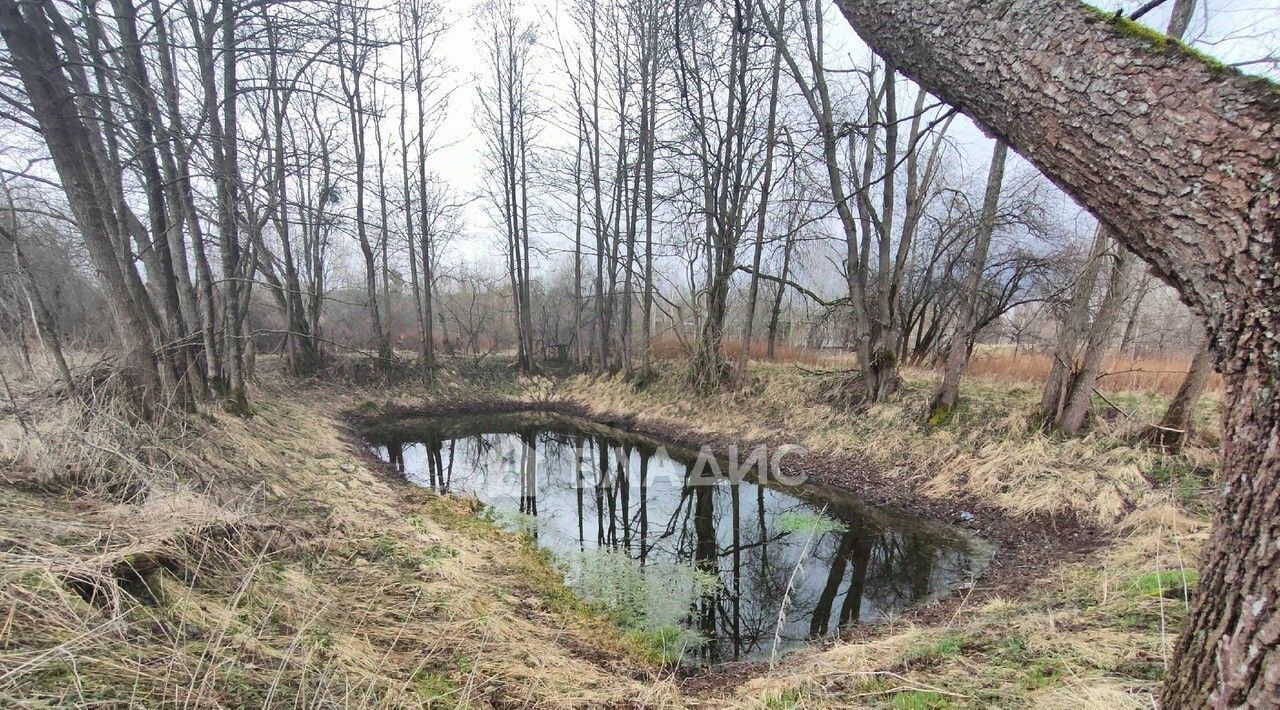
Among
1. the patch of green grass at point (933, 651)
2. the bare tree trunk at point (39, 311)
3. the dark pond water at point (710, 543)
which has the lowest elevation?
the dark pond water at point (710, 543)

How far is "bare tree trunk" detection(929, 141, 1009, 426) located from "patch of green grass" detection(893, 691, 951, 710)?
6.06 metres

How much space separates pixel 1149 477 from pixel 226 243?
11.5m

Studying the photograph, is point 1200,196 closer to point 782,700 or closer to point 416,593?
point 782,700

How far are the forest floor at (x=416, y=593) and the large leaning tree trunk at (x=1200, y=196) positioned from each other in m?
1.35

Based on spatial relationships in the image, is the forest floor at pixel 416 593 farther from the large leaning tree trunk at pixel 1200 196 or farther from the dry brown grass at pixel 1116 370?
the dry brown grass at pixel 1116 370

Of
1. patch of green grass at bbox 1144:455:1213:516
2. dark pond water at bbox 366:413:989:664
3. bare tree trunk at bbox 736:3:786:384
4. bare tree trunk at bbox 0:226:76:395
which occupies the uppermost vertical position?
bare tree trunk at bbox 736:3:786:384

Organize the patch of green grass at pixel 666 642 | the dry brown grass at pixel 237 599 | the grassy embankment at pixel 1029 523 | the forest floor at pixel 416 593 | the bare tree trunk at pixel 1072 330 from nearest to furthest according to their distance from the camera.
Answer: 1. the dry brown grass at pixel 237 599
2. the forest floor at pixel 416 593
3. the grassy embankment at pixel 1029 523
4. the patch of green grass at pixel 666 642
5. the bare tree trunk at pixel 1072 330

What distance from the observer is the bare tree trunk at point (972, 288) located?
7029 mm

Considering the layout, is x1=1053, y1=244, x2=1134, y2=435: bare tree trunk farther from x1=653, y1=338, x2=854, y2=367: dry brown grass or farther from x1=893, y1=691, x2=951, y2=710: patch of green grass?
x1=893, y1=691, x2=951, y2=710: patch of green grass

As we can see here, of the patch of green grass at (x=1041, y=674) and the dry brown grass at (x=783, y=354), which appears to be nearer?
the patch of green grass at (x=1041, y=674)

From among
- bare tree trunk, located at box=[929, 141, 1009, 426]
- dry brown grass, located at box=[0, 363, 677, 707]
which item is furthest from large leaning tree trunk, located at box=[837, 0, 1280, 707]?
bare tree trunk, located at box=[929, 141, 1009, 426]

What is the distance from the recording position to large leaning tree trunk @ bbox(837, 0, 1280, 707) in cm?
92

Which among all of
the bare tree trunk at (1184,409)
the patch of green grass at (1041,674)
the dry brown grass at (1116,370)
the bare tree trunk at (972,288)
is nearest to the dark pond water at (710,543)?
the patch of green grass at (1041,674)

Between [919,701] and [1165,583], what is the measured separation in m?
2.01
